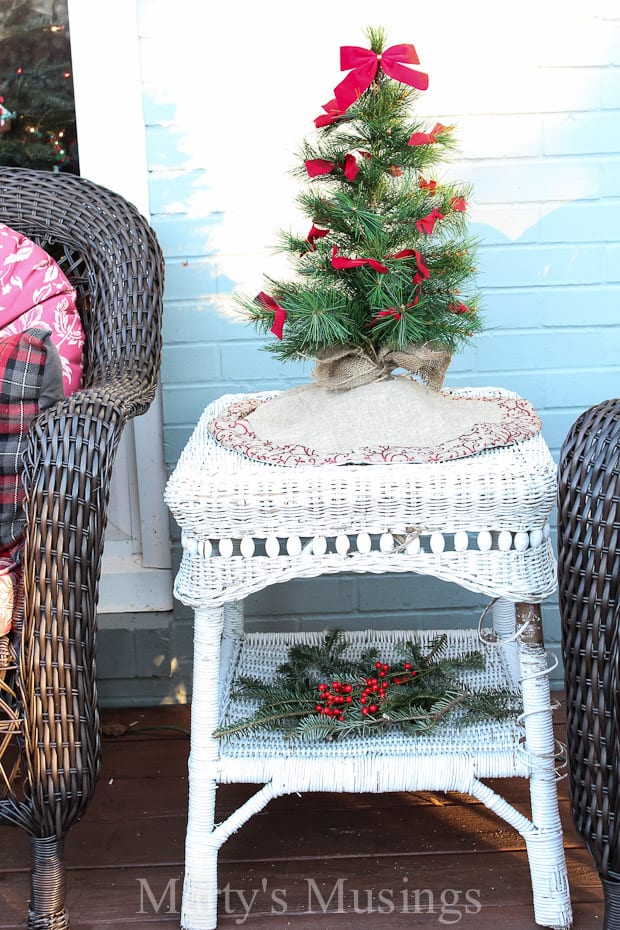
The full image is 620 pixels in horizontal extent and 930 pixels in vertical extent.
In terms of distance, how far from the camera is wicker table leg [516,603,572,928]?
3.97ft

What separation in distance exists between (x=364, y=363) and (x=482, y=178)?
0.65 metres

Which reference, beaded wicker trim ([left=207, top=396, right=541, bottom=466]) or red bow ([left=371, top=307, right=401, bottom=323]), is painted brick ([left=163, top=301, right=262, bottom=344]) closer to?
beaded wicker trim ([left=207, top=396, right=541, bottom=466])

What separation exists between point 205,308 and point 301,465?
0.73m

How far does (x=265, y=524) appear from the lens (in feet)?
3.79

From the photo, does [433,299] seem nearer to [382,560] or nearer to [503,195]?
[382,560]

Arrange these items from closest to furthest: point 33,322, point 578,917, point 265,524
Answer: point 265,524
point 578,917
point 33,322

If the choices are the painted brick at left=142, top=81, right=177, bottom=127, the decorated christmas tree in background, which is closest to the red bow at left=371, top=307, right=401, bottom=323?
the painted brick at left=142, top=81, right=177, bottom=127

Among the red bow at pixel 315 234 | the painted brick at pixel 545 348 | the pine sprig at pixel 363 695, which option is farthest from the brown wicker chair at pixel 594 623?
the painted brick at pixel 545 348

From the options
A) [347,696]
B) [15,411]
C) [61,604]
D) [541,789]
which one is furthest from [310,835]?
[15,411]

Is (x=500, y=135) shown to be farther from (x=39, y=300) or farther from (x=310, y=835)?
(x=310, y=835)

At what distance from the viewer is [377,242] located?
1244 mm

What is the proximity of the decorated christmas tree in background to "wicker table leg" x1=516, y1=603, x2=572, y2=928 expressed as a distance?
127cm

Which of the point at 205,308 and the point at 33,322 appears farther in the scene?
the point at 205,308

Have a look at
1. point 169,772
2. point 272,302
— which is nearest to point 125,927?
→ point 169,772
